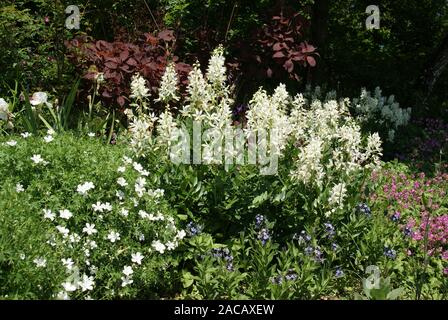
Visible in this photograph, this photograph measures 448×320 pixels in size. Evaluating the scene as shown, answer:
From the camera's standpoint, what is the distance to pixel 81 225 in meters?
3.65

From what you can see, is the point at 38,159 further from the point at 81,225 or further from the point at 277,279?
the point at 277,279

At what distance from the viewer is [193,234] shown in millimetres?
3984

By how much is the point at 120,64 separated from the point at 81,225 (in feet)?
9.02

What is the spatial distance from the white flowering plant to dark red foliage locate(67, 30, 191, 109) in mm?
1837

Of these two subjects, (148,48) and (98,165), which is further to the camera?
(148,48)

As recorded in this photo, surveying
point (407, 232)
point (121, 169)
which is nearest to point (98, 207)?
point (121, 169)

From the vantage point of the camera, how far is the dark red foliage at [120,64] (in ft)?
19.6

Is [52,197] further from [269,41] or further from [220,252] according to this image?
[269,41]

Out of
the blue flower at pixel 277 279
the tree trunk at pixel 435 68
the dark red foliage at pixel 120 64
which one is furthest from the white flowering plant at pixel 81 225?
the tree trunk at pixel 435 68

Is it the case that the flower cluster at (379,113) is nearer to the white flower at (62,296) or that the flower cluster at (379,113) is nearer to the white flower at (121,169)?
the white flower at (121,169)
